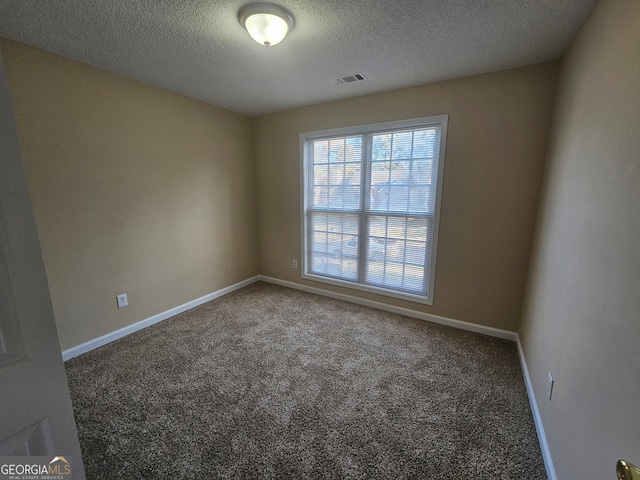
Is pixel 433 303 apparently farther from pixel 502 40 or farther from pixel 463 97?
pixel 502 40

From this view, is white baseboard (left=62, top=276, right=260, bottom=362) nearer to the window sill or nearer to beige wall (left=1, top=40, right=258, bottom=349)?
beige wall (left=1, top=40, right=258, bottom=349)

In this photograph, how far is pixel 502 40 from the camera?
5.82 ft

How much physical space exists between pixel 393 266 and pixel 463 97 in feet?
5.68

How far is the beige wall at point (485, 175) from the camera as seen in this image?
216cm

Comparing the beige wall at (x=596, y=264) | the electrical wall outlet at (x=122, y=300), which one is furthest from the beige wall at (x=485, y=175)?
the electrical wall outlet at (x=122, y=300)

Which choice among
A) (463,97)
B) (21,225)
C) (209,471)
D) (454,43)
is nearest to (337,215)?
(463,97)

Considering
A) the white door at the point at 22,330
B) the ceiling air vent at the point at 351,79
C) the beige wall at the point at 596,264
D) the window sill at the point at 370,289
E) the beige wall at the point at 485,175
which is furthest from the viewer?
the window sill at the point at 370,289

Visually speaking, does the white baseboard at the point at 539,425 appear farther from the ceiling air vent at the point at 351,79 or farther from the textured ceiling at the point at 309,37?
the ceiling air vent at the point at 351,79

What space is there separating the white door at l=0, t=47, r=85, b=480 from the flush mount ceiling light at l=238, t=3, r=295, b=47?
128 cm

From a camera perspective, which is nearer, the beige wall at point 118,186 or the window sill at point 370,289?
the beige wall at point 118,186

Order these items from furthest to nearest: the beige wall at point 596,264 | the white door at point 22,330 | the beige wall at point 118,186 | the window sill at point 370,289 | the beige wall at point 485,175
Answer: the window sill at point 370,289, the beige wall at point 485,175, the beige wall at point 118,186, the beige wall at point 596,264, the white door at point 22,330

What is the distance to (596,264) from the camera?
1.12 meters

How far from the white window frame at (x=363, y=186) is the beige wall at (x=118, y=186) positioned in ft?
2.99

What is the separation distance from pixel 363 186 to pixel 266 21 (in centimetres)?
182
